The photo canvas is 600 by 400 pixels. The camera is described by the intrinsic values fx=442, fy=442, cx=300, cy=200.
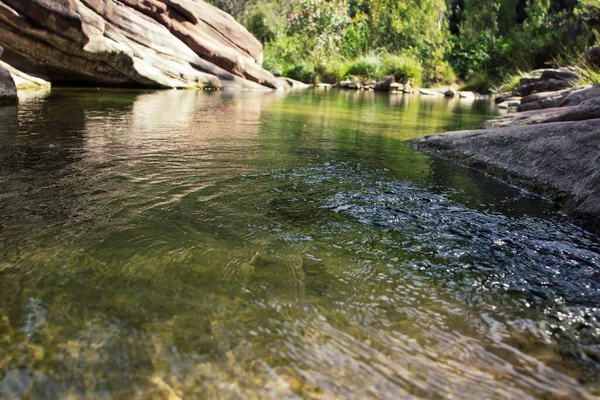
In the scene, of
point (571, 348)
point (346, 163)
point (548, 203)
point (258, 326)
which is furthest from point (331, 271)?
point (346, 163)

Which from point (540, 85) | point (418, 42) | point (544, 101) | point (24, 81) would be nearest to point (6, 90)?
point (24, 81)

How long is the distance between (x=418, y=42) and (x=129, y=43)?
19058mm

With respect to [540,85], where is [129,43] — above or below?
above

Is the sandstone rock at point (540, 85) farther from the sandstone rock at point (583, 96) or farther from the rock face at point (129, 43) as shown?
the rock face at point (129, 43)

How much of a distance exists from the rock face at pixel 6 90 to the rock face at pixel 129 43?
4.27 m

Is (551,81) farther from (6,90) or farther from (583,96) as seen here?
(6,90)

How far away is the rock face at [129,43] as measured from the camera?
11.6 meters

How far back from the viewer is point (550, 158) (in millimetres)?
4008

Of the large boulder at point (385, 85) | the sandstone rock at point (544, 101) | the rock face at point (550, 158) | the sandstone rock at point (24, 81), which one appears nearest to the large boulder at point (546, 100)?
the sandstone rock at point (544, 101)

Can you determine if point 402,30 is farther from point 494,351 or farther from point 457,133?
point 494,351

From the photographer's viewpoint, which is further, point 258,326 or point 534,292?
point 534,292

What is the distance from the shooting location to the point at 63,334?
159 cm

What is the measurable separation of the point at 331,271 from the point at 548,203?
232 cm

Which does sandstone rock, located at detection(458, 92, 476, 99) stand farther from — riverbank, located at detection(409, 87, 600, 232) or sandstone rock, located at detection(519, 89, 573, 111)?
riverbank, located at detection(409, 87, 600, 232)
